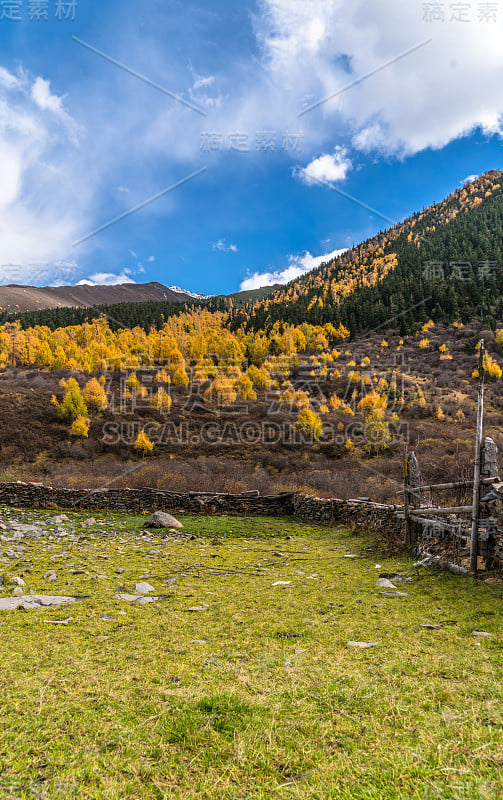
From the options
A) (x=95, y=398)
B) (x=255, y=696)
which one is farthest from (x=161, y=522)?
(x=95, y=398)

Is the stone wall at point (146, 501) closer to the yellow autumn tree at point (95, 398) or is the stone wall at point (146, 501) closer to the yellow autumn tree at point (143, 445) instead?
the yellow autumn tree at point (143, 445)

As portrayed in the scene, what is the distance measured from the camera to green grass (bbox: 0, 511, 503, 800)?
61.6 inches

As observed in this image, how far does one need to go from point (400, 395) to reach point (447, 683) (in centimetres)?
5657

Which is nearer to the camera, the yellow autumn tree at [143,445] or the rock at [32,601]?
the rock at [32,601]

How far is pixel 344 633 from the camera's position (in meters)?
3.44

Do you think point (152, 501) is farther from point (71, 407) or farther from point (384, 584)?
point (71, 407)

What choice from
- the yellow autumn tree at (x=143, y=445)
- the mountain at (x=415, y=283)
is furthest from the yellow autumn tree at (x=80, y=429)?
the mountain at (x=415, y=283)

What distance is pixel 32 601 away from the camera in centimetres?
417

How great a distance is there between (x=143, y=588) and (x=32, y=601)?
137 cm

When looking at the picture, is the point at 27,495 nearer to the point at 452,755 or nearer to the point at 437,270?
the point at 452,755

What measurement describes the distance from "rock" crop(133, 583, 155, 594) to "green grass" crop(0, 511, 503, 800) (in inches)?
5.0

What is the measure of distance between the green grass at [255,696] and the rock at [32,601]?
9.2 inches

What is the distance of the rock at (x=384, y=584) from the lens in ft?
17.0

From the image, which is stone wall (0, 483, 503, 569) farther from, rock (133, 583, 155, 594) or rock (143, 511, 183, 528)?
Result: rock (133, 583, 155, 594)
